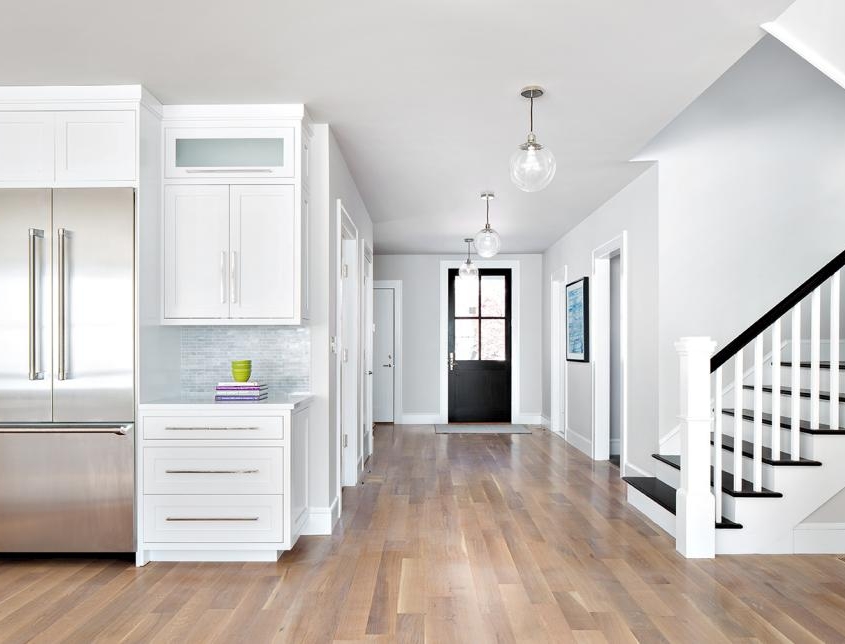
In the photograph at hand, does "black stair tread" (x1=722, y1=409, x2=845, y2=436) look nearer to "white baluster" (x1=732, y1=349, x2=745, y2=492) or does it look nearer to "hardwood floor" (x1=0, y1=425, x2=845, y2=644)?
"white baluster" (x1=732, y1=349, x2=745, y2=492)

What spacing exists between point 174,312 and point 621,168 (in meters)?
3.33

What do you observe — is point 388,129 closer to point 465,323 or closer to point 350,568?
point 350,568

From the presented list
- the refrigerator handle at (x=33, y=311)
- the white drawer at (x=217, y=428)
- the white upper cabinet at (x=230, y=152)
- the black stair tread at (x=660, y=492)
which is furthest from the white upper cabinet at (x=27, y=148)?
the black stair tread at (x=660, y=492)

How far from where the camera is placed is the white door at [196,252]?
11.7 feet

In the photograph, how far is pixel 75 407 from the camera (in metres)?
3.29

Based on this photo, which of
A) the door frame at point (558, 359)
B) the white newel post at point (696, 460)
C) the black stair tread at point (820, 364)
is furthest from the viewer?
the door frame at point (558, 359)

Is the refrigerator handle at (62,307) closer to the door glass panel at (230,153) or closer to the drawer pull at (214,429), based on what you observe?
the drawer pull at (214,429)

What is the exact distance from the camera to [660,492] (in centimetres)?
407

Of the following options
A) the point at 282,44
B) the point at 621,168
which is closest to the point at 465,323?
the point at 621,168

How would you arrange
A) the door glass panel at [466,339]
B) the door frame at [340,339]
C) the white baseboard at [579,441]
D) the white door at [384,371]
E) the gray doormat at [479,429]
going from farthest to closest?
the door glass panel at [466,339] < the white door at [384,371] < the gray doormat at [479,429] < the white baseboard at [579,441] < the door frame at [340,339]

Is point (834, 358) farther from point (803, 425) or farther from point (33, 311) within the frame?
point (33, 311)

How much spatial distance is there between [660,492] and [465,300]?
534cm

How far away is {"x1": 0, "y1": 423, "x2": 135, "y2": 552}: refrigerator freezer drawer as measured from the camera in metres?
3.25

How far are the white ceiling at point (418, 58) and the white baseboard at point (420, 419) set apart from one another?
525 centimetres
